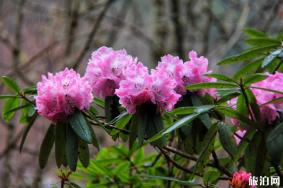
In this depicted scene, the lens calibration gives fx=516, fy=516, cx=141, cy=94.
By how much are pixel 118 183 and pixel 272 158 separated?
1.94 ft

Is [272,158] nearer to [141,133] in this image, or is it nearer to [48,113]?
[141,133]

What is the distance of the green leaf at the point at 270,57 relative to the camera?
38.1 inches

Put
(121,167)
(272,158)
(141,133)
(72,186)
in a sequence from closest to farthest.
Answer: (272,158) → (141,133) → (72,186) → (121,167)

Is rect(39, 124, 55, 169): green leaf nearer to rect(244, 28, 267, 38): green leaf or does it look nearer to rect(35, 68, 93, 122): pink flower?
rect(35, 68, 93, 122): pink flower

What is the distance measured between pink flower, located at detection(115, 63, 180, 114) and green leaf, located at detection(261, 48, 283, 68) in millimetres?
205

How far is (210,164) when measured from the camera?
970 millimetres

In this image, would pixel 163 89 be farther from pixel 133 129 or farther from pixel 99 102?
pixel 99 102

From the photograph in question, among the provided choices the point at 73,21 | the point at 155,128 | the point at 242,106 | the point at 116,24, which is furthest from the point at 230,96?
the point at 116,24

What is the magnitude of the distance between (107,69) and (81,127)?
0.13 meters

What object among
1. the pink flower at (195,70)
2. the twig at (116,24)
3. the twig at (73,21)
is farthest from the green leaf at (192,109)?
the twig at (116,24)

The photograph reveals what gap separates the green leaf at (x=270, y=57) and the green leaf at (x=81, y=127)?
1.15 ft

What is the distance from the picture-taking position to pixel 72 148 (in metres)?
0.87

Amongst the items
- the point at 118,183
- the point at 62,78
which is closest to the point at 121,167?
the point at 118,183

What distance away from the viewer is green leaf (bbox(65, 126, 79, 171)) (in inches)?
33.9
